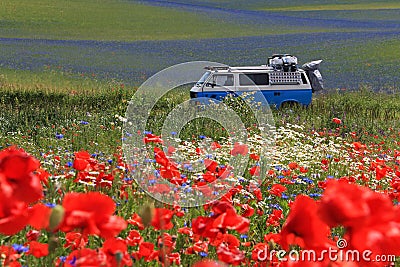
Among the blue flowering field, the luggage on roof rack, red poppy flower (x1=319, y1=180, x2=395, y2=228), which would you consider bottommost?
the blue flowering field

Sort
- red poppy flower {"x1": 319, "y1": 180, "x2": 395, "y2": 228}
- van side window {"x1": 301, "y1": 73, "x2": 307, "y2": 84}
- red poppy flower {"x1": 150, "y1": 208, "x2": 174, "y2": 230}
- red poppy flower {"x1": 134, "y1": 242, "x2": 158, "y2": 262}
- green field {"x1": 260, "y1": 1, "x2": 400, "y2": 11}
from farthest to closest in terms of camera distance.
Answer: green field {"x1": 260, "y1": 1, "x2": 400, "y2": 11} < van side window {"x1": 301, "y1": 73, "x2": 307, "y2": 84} < red poppy flower {"x1": 134, "y1": 242, "x2": 158, "y2": 262} < red poppy flower {"x1": 150, "y1": 208, "x2": 174, "y2": 230} < red poppy flower {"x1": 319, "y1": 180, "x2": 395, "y2": 228}

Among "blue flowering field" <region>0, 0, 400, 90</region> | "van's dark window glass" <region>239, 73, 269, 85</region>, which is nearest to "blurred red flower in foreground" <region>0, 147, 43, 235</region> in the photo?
"van's dark window glass" <region>239, 73, 269, 85</region>

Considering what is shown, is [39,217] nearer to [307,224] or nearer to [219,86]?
[307,224]

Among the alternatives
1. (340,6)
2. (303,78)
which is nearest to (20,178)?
(303,78)

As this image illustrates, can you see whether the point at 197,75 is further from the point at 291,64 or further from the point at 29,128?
the point at 29,128

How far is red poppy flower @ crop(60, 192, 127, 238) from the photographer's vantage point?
1.52 m

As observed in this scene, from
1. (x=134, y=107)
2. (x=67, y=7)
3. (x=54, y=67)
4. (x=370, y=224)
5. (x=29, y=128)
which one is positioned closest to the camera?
(x=370, y=224)

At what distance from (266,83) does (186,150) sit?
818cm

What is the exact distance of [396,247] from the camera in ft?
4.87

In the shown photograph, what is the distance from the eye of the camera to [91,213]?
152 cm

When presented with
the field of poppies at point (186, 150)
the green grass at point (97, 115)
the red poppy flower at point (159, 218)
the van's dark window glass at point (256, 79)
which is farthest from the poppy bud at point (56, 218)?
the van's dark window glass at point (256, 79)

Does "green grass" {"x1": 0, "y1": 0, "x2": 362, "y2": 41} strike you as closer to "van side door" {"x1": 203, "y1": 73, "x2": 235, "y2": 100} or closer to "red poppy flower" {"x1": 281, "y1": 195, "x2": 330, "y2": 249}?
"van side door" {"x1": 203, "y1": 73, "x2": 235, "y2": 100}

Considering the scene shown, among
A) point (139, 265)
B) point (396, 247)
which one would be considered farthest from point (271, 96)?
point (396, 247)

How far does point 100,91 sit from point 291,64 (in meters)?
4.52
